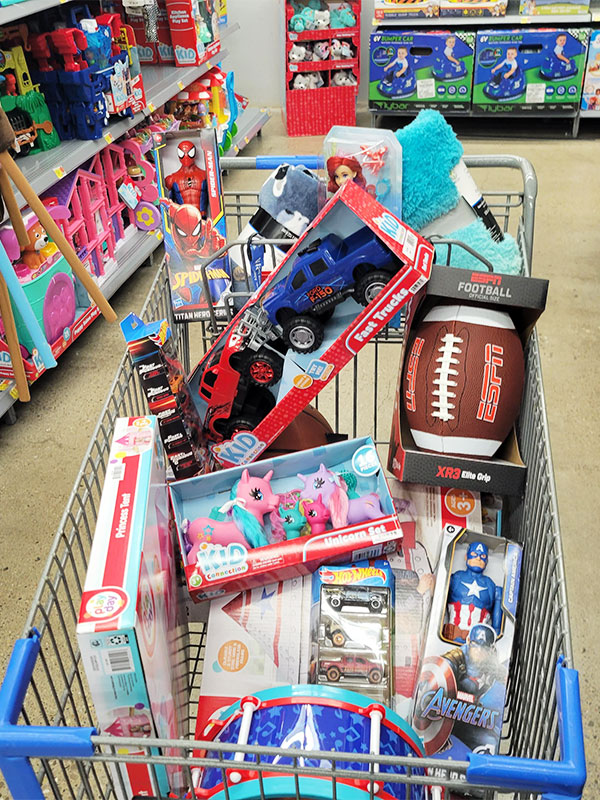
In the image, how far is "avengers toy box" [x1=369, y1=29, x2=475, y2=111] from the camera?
184 inches

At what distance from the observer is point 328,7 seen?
495 centimetres

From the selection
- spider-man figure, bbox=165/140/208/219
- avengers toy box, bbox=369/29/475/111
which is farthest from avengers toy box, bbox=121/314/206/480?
avengers toy box, bbox=369/29/475/111

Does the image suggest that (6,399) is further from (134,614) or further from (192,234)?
(134,614)

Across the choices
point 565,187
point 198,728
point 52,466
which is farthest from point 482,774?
point 565,187

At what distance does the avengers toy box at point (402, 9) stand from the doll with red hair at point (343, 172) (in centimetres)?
405

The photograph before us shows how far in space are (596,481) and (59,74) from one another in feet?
7.11

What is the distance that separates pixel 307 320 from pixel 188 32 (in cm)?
323

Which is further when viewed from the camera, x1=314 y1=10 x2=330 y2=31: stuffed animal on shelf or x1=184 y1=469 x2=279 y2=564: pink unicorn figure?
x1=314 y1=10 x2=330 y2=31: stuffed animal on shelf

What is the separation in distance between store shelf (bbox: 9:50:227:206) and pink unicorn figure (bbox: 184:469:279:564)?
62.9 inches

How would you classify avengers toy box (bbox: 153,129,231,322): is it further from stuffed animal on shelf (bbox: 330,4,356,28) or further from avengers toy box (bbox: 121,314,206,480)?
stuffed animal on shelf (bbox: 330,4,356,28)

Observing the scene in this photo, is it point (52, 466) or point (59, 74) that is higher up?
point (59, 74)

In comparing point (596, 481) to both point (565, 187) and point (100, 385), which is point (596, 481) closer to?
point (100, 385)

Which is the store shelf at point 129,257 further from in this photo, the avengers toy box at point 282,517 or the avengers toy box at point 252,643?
the avengers toy box at point 252,643

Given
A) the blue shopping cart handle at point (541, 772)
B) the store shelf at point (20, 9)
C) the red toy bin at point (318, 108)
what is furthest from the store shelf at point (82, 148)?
the blue shopping cart handle at point (541, 772)
